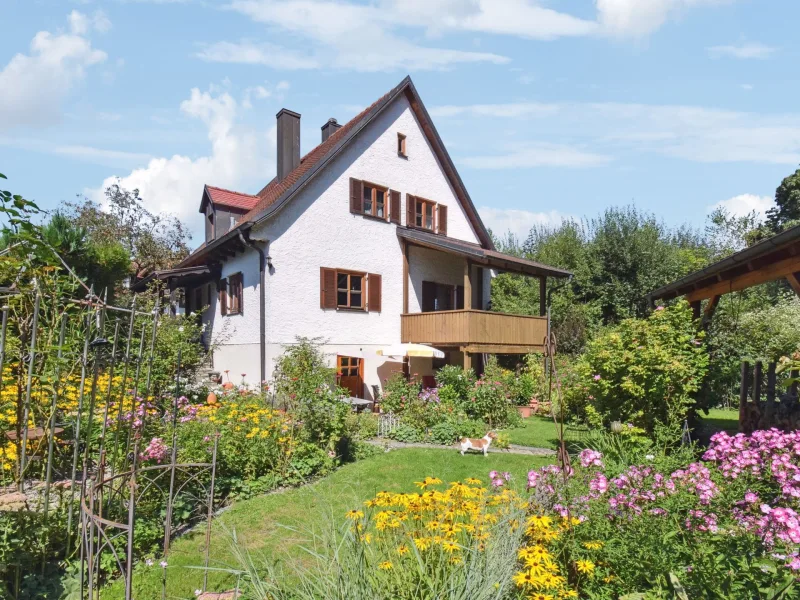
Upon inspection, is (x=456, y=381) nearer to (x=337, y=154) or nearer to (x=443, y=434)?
(x=443, y=434)

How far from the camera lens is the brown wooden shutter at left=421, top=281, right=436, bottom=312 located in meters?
18.8

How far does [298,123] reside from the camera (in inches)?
747

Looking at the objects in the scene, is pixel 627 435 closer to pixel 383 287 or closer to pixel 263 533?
pixel 263 533

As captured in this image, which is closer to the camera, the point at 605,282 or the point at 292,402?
the point at 292,402

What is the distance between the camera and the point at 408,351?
50.6 ft

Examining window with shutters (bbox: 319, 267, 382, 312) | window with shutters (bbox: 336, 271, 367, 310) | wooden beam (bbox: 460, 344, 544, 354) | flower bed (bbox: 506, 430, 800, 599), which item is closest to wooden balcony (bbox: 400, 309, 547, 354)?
wooden beam (bbox: 460, 344, 544, 354)

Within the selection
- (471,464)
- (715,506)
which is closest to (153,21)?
(715,506)

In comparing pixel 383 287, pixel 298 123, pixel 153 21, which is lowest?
pixel 383 287

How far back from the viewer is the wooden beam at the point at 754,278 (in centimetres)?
709

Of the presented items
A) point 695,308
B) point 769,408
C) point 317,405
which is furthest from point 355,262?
point 769,408

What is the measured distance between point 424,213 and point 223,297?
24.2ft

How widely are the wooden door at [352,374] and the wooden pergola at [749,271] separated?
876 cm

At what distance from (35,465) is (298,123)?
49.7ft

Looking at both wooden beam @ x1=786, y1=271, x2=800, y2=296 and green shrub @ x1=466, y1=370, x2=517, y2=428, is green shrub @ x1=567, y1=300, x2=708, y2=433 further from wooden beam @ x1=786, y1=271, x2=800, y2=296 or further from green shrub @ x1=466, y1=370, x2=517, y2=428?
green shrub @ x1=466, y1=370, x2=517, y2=428
